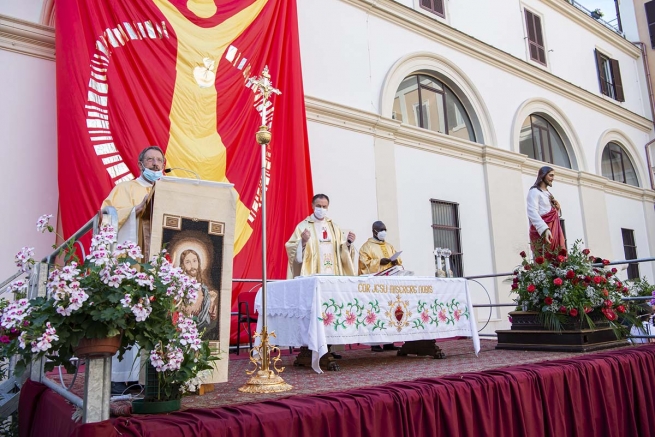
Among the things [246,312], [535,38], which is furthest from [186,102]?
[535,38]

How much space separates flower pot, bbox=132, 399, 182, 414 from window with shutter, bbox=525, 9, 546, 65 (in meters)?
14.0

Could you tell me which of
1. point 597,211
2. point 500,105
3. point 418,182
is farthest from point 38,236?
point 597,211

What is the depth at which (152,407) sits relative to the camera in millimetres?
2648

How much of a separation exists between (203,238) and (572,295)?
4.30 m

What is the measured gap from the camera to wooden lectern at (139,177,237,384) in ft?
10.1

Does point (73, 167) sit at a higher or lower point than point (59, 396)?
higher

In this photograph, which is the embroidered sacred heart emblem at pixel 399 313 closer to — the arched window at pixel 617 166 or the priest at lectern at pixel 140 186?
the priest at lectern at pixel 140 186

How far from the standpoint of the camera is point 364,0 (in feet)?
33.0

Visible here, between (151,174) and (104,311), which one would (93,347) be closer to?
(104,311)

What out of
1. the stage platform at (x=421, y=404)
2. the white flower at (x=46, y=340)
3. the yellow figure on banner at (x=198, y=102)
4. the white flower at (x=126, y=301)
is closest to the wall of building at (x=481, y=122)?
the yellow figure on banner at (x=198, y=102)

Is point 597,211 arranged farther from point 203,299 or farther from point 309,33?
point 203,299

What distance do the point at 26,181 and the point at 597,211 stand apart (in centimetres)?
1415

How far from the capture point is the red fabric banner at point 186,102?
232 inches

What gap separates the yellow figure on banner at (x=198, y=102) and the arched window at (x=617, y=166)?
13417 mm
